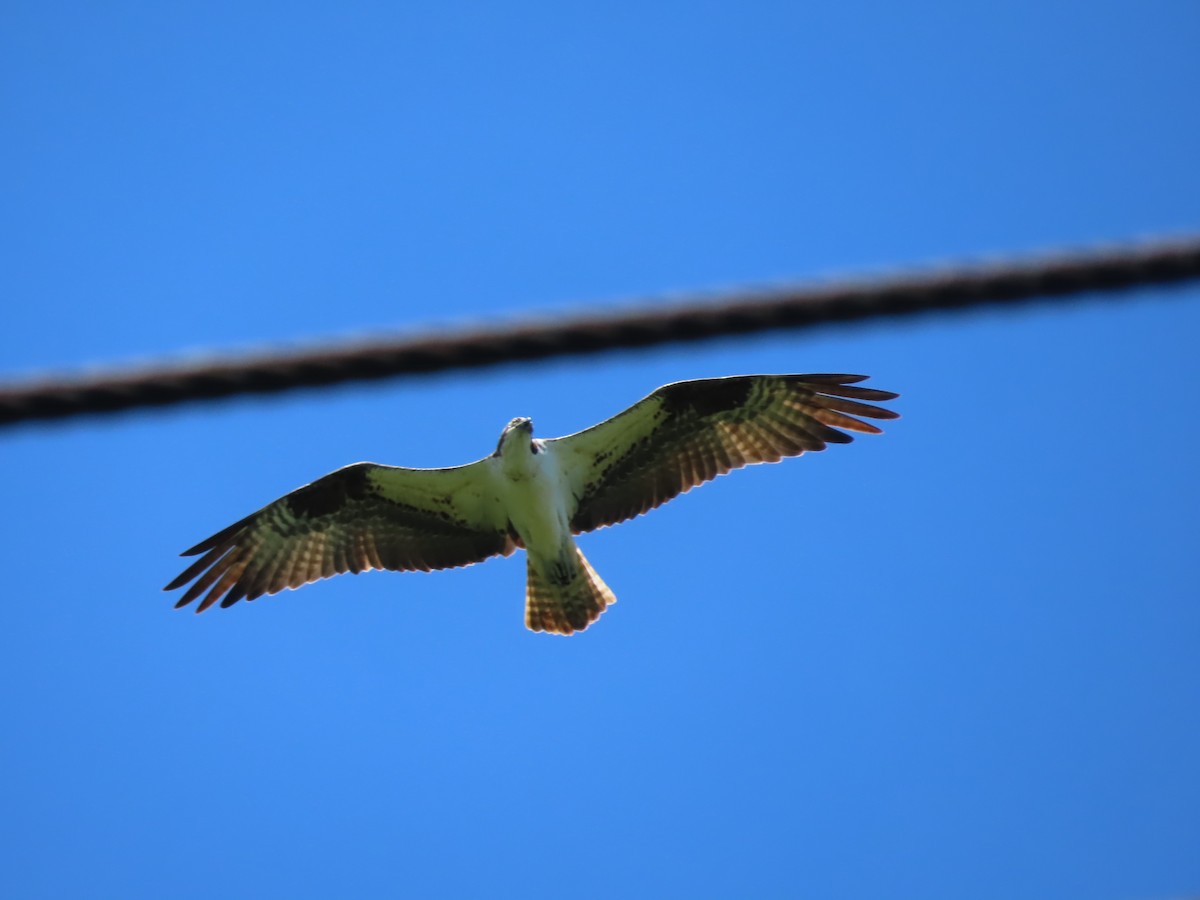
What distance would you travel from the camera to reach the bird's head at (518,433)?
9.79 metres

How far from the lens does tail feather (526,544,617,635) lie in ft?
34.5

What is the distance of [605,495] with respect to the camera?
10.5 m

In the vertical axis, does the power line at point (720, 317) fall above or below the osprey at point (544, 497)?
below

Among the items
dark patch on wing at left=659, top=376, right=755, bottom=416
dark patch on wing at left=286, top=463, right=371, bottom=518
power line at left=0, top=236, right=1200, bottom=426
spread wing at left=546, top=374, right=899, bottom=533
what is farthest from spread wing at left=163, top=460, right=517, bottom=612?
power line at left=0, top=236, right=1200, bottom=426

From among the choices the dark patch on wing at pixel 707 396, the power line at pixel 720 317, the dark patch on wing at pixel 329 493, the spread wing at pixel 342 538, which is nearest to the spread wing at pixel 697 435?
the dark patch on wing at pixel 707 396

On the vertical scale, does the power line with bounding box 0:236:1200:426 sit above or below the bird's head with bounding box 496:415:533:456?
below

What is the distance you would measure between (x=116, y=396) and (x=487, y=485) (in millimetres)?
8230

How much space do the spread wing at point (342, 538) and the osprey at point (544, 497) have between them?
1 cm

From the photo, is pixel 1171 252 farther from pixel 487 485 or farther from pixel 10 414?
pixel 487 485

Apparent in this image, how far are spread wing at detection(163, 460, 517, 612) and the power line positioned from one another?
833 cm

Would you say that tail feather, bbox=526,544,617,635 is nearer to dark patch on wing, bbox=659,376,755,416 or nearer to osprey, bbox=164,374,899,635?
osprey, bbox=164,374,899,635

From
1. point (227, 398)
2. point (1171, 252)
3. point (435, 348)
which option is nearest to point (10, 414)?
point (227, 398)

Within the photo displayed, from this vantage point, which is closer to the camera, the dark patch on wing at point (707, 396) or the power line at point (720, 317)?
the power line at point (720, 317)

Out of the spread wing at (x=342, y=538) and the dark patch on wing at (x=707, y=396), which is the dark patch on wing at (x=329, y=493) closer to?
the spread wing at (x=342, y=538)
